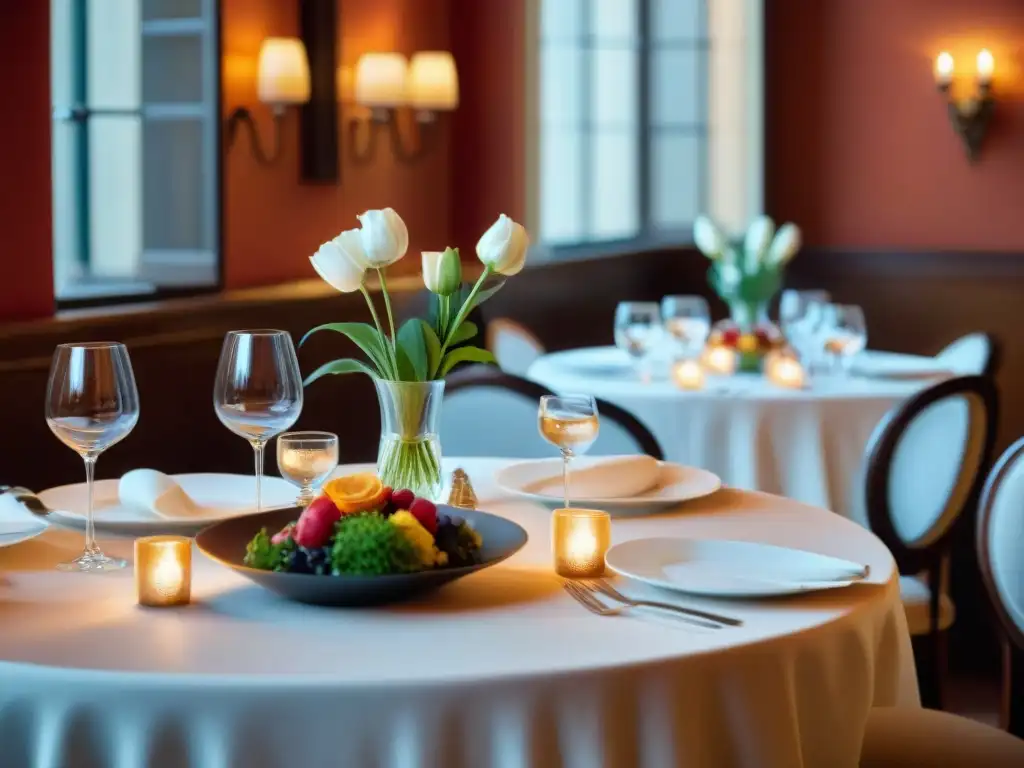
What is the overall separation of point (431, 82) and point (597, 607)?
4.26 m

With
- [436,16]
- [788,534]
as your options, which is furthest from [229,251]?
[788,534]

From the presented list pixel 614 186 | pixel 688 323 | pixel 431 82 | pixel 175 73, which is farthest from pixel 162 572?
pixel 614 186

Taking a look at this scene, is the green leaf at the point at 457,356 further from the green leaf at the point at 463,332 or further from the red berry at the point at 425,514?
the red berry at the point at 425,514

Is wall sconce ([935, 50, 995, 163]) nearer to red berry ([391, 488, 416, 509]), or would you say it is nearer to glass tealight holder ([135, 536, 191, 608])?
red berry ([391, 488, 416, 509])

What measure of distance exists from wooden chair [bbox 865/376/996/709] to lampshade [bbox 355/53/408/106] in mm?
2725

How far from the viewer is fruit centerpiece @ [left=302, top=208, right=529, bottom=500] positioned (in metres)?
1.75

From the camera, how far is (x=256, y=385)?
1.72m

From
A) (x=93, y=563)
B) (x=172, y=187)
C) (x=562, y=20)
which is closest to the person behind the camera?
(x=93, y=563)

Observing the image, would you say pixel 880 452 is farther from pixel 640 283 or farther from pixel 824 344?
pixel 640 283

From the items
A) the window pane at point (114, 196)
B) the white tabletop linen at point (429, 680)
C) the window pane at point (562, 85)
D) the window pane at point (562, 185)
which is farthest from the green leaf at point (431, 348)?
the window pane at point (562, 85)

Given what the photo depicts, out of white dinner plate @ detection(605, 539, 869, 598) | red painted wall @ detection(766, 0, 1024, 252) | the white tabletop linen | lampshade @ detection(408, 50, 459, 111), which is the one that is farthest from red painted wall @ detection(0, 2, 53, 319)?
red painted wall @ detection(766, 0, 1024, 252)

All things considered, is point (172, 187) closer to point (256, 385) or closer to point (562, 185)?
point (562, 185)

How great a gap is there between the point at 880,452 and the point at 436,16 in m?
3.66

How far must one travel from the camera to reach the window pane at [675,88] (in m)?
7.13
